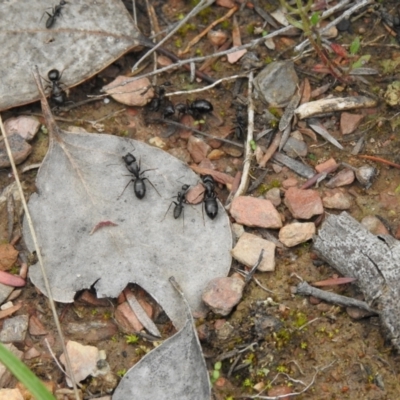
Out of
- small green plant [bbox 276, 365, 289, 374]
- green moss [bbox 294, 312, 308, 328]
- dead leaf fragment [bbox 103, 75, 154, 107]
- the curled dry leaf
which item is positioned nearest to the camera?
small green plant [bbox 276, 365, 289, 374]

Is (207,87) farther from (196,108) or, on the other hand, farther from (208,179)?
(208,179)

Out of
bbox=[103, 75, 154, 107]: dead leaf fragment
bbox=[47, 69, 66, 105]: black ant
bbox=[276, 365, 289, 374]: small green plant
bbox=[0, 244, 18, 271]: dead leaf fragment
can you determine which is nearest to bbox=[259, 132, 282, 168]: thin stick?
bbox=[103, 75, 154, 107]: dead leaf fragment

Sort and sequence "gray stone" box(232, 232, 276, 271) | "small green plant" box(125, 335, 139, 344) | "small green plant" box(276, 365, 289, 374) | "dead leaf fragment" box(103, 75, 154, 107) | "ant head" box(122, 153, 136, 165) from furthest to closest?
"dead leaf fragment" box(103, 75, 154, 107)
"ant head" box(122, 153, 136, 165)
"gray stone" box(232, 232, 276, 271)
"small green plant" box(125, 335, 139, 344)
"small green plant" box(276, 365, 289, 374)

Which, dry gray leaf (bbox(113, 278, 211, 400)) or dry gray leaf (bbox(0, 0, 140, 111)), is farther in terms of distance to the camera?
dry gray leaf (bbox(0, 0, 140, 111))

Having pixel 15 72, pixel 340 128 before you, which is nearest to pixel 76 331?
pixel 15 72

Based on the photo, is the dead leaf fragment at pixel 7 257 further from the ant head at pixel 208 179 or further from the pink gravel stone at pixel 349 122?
the pink gravel stone at pixel 349 122

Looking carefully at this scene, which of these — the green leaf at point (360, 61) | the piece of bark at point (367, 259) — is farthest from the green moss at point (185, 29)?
the piece of bark at point (367, 259)

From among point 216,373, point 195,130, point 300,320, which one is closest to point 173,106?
point 195,130

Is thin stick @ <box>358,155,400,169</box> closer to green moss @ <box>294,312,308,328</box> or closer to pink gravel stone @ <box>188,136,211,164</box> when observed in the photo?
pink gravel stone @ <box>188,136,211,164</box>
